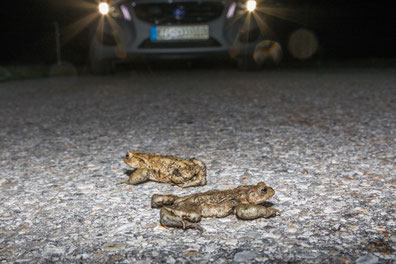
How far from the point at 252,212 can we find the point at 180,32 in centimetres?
598

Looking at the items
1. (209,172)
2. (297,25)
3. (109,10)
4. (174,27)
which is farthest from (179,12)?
(297,25)

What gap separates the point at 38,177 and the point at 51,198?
40 centimetres

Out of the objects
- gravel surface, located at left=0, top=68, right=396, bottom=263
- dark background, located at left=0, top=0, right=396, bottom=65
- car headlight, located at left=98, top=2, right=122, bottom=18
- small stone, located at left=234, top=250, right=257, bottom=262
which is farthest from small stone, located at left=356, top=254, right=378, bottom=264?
dark background, located at left=0, top=0, right=396, bottom=65

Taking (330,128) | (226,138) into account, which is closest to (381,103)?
(330,128)

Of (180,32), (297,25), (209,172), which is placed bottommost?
(209,172)

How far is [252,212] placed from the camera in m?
1.91

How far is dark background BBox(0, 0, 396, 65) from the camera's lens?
12086 mm

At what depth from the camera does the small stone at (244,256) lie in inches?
62.6

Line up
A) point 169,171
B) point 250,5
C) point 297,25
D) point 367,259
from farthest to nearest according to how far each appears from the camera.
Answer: point 297,25, point 250,5, point 169,171, point 367,259

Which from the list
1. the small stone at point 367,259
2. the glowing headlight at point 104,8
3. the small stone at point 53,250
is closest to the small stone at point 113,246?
the small stone at point 53,250

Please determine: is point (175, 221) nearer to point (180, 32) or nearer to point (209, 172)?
point (209, 172)

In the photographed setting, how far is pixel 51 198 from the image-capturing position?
7.38ft

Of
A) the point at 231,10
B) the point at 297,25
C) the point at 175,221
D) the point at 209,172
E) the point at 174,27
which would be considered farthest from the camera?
the point at 297,25

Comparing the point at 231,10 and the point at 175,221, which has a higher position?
the point at 231,10
